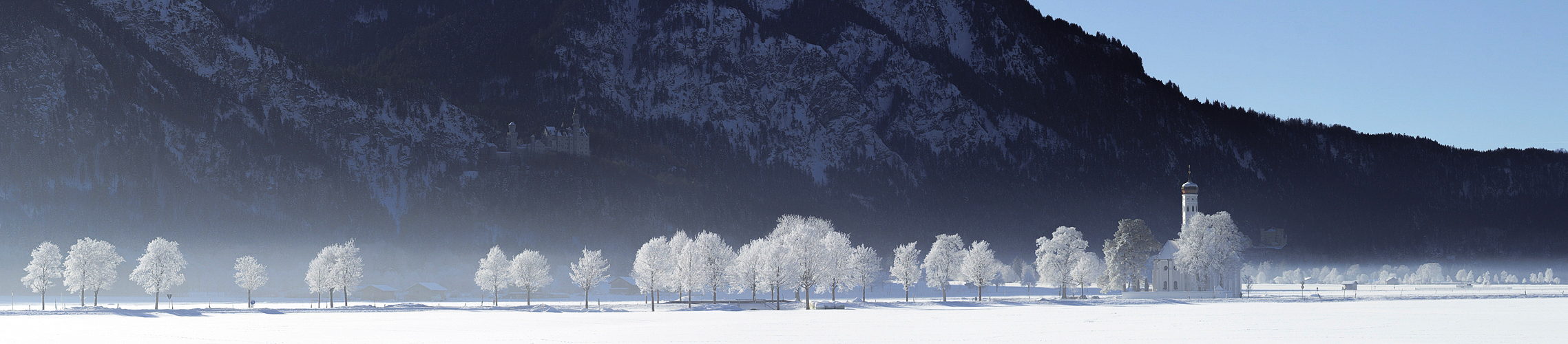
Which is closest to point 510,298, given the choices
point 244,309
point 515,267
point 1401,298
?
point 515,267

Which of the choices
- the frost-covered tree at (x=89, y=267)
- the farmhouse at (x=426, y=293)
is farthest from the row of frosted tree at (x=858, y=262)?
the frost-covered tree at (x=89, y=267)

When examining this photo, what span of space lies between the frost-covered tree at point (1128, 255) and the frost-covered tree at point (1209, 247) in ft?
12.0

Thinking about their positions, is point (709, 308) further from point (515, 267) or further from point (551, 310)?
point (515, 267)

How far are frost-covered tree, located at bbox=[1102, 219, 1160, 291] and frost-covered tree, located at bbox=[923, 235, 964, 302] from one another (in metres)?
18.4

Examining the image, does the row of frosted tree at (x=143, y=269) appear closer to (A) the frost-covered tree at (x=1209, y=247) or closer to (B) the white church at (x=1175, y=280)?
(B) the white church at (x=1175, y=280)

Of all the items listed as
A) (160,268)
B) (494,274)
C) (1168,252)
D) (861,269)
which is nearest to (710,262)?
(861,269)

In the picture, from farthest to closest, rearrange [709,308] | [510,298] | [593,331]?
[510,298], [709,308], [593,331]

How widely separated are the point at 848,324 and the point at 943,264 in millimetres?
74109

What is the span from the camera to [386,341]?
199 ft

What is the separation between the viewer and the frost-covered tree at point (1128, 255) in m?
134

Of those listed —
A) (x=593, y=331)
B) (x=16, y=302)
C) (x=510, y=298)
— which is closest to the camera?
(x=593, y=331)

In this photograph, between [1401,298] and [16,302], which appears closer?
[1401,298]

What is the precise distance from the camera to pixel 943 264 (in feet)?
485

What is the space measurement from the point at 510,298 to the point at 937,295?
54.8 meters
